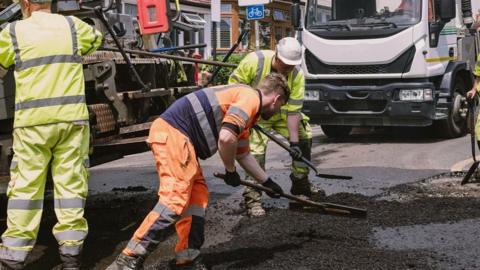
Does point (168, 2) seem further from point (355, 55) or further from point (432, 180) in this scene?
point (355, 55)

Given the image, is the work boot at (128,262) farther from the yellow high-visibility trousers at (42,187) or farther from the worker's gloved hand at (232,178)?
the worker's gloved hand at (232,178)

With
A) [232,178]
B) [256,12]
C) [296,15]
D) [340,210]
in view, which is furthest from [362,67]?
[232,178]

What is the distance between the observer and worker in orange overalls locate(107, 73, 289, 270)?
4.07m

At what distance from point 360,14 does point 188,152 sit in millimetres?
7485

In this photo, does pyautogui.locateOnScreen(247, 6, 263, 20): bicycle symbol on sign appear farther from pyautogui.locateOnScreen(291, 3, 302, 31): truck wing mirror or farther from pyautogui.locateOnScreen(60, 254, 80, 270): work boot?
pyautogui.locateOnScreen(60, 254, 80, 270): work boot

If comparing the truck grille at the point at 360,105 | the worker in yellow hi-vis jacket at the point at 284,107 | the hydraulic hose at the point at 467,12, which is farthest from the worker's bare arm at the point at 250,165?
the hydraulic hose at the point at 467,12

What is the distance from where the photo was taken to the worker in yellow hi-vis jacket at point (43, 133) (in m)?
4.09

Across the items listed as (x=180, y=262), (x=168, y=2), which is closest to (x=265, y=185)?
(x=180, y=262)

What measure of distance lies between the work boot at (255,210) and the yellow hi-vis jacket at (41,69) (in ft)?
6.99

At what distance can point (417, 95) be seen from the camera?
10562mm

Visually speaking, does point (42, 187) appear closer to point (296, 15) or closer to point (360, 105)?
point (360, 105)

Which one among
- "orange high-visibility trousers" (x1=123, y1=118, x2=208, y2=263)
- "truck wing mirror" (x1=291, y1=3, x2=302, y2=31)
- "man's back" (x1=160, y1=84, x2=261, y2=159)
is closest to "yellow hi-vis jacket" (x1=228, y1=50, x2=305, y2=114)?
"man's back" (x1=160, y1=84, x2=261, y2=159)

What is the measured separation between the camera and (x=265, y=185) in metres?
4.89

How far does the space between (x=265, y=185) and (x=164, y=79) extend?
7.06ft
